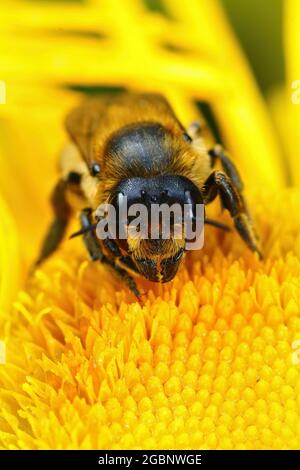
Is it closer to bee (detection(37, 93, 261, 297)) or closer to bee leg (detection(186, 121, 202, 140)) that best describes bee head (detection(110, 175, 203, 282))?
bee (detection(37, 93, 261, 297))

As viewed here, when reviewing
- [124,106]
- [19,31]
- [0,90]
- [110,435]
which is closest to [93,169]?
[124,106]

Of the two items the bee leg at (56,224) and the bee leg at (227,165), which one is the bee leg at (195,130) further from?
the bee leg at (56,224)

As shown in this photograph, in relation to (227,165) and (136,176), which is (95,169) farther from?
(227,165)

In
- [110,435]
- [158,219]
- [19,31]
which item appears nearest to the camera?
[158,219]

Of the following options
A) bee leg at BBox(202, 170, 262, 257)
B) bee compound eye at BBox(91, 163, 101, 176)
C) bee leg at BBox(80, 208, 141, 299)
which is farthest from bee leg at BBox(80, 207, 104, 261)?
bee leg at BBox(202, 170, 262, 257)

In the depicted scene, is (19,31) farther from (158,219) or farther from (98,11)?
(158,219)

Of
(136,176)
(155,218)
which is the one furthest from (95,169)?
(155,218)

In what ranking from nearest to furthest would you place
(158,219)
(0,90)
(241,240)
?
(158,219), (241,240), (0,90)
